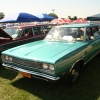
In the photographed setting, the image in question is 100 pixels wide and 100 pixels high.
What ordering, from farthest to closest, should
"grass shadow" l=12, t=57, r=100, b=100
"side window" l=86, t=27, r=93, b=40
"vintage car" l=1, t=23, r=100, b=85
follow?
"side window" l=86, t=27, r=93, b=40 < "grass shadow" l=12, t=57, r=100, b=100 < "vintage car" l=1, t=23, r=100, b=85

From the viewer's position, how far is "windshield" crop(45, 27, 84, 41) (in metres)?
4.45

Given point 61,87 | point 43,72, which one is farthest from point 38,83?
point 43,72

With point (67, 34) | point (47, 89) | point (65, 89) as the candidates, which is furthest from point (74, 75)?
point (67, 34)

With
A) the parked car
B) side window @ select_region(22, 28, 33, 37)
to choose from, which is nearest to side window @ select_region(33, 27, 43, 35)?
the parked car

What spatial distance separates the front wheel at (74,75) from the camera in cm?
364

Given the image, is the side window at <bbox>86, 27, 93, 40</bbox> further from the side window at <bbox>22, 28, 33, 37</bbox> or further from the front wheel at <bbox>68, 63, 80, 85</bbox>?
the side window at <bbox>22, 28, 33, 37</bbox>

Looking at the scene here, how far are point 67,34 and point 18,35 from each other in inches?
114

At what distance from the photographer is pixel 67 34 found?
4613 millimetres

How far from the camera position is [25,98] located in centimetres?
334

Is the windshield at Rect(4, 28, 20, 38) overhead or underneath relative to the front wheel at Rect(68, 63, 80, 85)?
overhead

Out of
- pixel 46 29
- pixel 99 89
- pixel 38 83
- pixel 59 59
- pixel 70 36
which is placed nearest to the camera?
pixel 59 59

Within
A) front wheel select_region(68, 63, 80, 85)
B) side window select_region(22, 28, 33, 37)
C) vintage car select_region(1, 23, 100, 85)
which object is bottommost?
front wheel select_region(68, 63, 80, 85)

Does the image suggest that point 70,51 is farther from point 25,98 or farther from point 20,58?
point 25,98

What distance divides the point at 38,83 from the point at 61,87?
67 cm
